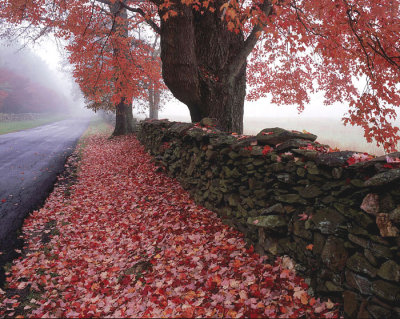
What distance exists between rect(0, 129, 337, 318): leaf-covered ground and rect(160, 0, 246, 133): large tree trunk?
285 centimetres

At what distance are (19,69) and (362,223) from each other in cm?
7448

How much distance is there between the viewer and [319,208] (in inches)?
138

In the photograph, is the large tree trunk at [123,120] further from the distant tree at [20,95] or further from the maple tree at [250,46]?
the distant tree at [20,95]

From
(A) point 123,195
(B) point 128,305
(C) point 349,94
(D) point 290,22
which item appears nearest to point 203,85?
(D) point 290,22

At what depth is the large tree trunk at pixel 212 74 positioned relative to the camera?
284 inches

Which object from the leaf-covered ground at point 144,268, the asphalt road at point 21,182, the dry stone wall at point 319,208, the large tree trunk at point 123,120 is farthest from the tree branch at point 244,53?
the large tree trunk at point 123,120

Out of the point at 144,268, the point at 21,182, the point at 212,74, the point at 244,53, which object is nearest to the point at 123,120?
the point at 21,182

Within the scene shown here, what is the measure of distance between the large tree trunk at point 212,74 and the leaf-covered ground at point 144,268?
9.36 ft

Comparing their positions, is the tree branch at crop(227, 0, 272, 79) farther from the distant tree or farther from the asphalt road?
the distant tree

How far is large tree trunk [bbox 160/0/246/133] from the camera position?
721 cm

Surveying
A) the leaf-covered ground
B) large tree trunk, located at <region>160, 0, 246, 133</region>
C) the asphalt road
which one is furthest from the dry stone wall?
the asphalt road

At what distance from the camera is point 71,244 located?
559 centimetres

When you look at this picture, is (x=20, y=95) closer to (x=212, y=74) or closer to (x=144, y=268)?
(x=212, y=74)

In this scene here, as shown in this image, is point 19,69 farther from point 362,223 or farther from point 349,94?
point 362,223
